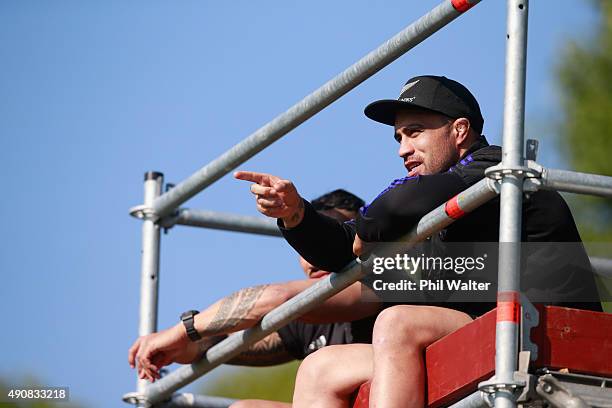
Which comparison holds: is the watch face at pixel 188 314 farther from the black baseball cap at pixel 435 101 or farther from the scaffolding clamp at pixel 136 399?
the black baseball cap at pixel 435 101

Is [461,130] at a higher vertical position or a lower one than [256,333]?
higher

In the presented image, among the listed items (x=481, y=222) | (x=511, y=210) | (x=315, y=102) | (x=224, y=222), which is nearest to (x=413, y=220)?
(x=481, y=222)

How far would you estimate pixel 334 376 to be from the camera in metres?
4.27

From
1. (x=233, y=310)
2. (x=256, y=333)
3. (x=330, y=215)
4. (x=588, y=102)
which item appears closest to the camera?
(x=256, y=333)

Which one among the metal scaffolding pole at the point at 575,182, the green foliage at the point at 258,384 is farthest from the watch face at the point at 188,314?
the green foliage at the point at 258,384

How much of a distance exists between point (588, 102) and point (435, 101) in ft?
35.3

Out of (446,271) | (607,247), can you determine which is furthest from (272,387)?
(446,271)

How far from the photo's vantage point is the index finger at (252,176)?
420 centimetres

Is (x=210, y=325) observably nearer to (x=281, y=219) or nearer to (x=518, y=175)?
(x=281, y=219)

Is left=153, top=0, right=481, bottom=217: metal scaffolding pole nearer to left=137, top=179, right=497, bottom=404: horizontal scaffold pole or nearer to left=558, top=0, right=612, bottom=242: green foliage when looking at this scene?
left=137, top=179, right=497, bottom=404: horizontal scaffold pole

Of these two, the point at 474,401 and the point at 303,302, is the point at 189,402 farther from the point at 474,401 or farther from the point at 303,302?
the point at 474,401

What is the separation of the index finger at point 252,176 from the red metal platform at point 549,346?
81 centimetres

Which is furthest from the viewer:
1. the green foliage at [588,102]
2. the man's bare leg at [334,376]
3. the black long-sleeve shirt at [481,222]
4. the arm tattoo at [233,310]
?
the green foliage at [588,102]

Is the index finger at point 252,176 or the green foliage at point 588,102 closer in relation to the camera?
the index finger at point 252,176
